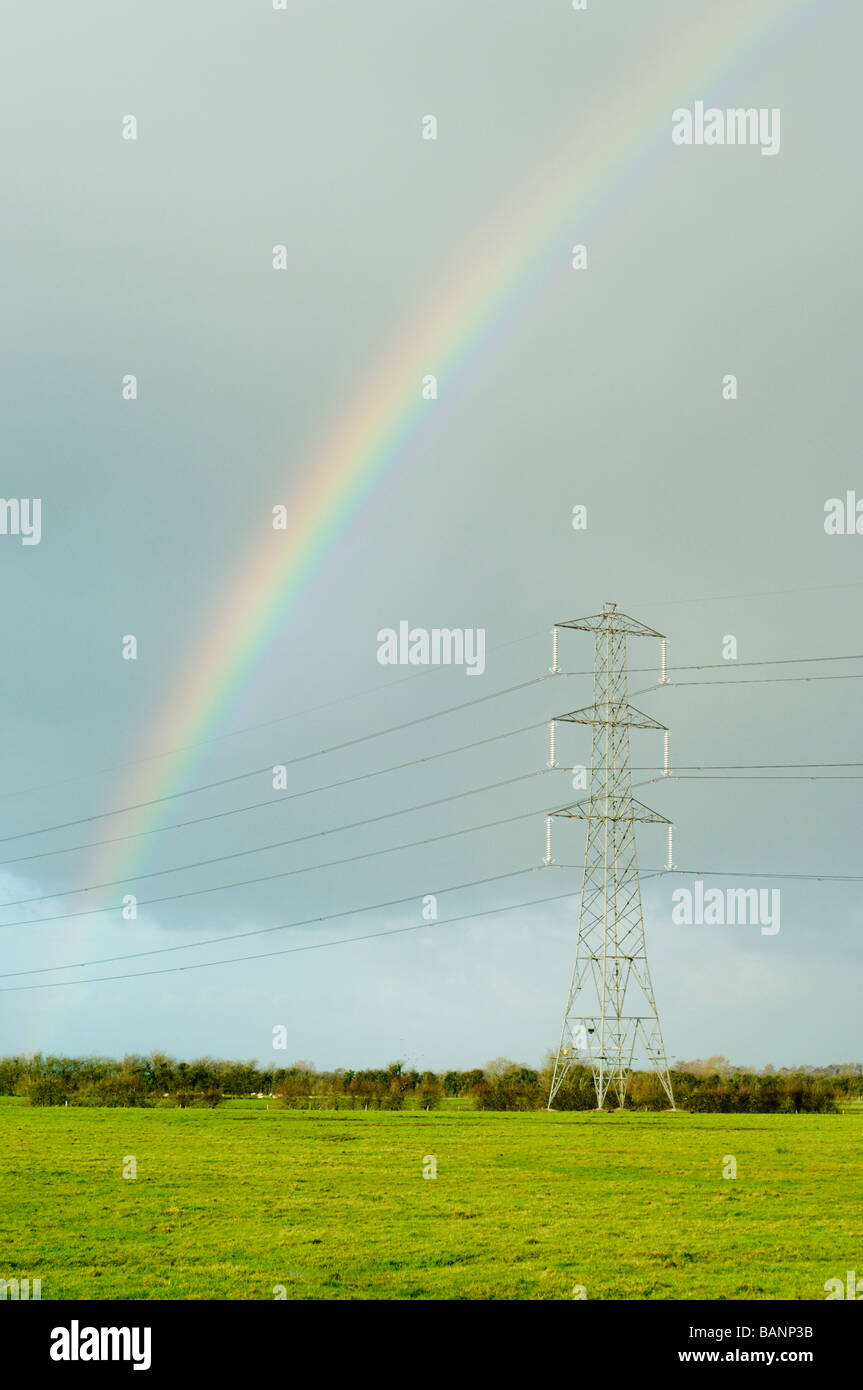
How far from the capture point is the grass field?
26469 mm

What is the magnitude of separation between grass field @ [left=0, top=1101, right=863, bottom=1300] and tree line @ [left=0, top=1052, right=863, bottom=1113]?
83.9 ft

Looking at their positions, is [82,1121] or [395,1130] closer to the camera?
[395,1130]

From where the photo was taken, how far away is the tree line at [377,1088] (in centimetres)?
8812

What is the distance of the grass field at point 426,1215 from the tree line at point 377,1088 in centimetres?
2557

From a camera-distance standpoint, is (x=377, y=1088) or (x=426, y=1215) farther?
(x=377, y=1088)

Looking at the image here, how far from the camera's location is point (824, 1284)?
1043 inches

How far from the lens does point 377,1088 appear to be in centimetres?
9762

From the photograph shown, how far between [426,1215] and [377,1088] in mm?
64399

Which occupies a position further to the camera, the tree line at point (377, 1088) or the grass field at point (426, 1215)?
the tree line at point (377, 1088)

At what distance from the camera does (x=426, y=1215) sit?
3497cm
